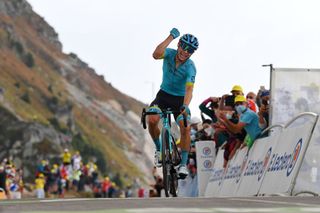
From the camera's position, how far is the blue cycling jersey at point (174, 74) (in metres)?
14.3

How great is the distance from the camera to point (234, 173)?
17344mm

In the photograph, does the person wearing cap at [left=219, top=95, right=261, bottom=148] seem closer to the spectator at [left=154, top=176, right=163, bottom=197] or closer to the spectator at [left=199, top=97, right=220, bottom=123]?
the spectator at [left=199, top=97, right=220, bottom=123]

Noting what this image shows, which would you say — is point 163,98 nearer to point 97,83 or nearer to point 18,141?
point 18,141

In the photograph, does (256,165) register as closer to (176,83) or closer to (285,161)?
(285,161)

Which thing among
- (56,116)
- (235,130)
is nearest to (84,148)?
(56,116)

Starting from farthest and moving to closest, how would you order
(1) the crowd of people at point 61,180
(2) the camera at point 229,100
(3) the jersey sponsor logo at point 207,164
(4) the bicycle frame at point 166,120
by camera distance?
(1) the crowd of people at point 61,180
(3) the jersey sponsor logo at point 207,164
(2) the camera at point 229,100
(4) the bicycle frame at point 166,120

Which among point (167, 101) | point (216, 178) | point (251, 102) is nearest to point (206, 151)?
point (216, 178)

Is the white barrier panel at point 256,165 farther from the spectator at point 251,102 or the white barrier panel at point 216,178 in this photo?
the white barrier panel at point 216,178

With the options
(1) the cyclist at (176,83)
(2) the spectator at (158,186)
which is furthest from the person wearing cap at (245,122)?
(2) the spectator at (158,186)

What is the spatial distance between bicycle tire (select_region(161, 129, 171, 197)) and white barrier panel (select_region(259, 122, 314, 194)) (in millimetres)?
1460

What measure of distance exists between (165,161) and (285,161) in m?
1.61

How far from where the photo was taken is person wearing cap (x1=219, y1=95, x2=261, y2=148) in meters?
15.7

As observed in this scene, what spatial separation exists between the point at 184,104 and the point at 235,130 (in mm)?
2597

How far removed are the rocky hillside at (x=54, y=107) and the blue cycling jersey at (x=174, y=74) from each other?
270 feet
